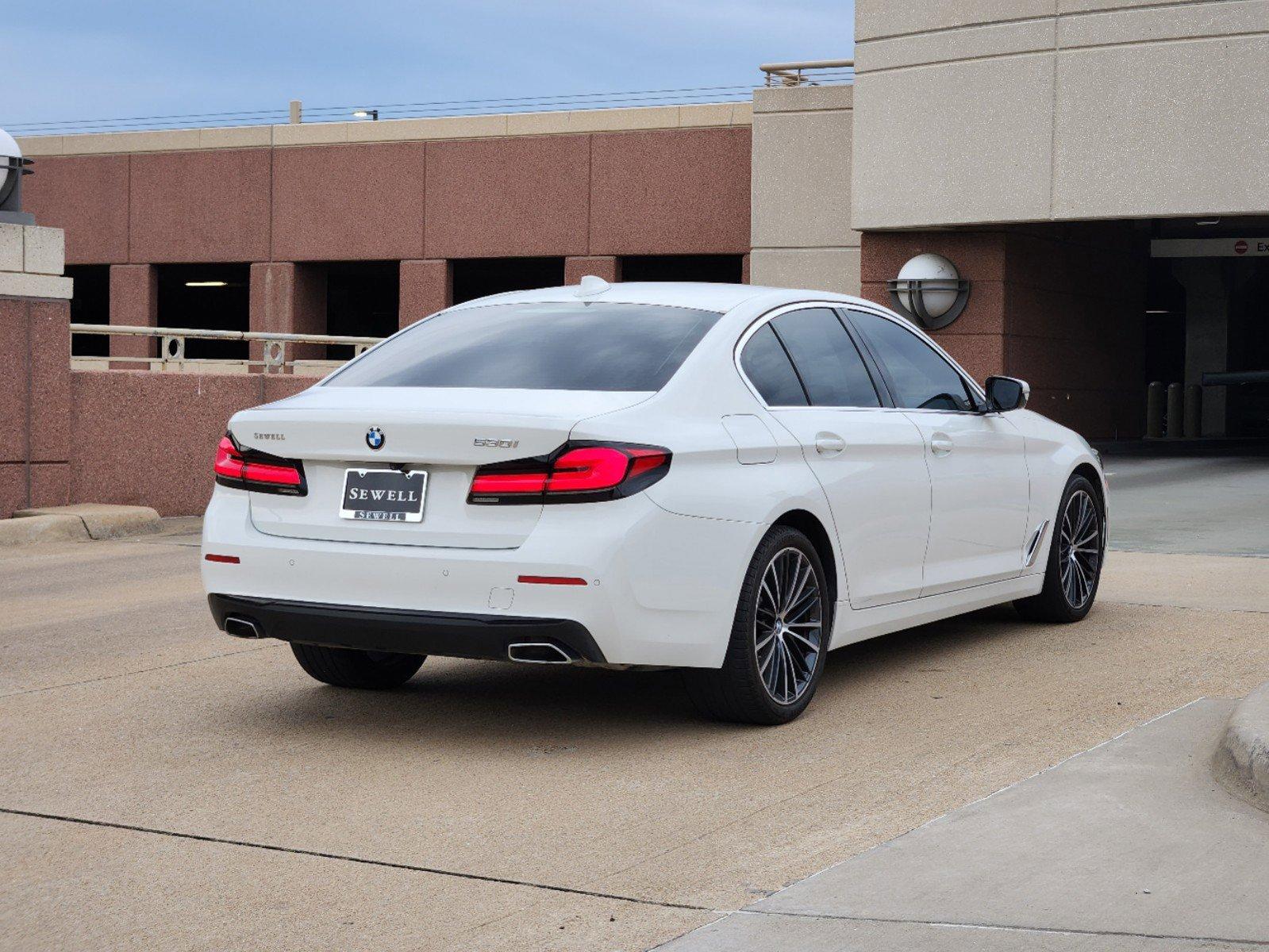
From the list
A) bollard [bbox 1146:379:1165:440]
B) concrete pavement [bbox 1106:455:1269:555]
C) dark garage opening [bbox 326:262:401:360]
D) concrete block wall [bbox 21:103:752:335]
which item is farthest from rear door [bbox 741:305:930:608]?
dark garage opening [bbox 326:262:401:360]

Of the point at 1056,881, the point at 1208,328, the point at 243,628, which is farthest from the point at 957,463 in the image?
the point at 1208,328

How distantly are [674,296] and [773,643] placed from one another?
1468mm

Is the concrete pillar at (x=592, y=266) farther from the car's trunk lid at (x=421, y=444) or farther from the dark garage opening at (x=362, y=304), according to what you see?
the car's trunk lid at (x=421, y=444)

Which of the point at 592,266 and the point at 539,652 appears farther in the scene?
the point at 592,266

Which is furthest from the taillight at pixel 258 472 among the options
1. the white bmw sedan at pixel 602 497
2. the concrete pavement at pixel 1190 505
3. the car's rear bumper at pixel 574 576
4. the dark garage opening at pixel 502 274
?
the dark garage opening at pixel 502 274

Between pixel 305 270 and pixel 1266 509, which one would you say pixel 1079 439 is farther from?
pixel 305 270

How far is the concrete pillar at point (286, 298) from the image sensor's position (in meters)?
31.9

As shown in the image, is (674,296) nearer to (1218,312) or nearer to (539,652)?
(539,652)

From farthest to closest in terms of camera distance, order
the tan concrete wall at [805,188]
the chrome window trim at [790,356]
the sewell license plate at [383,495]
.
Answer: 1. the tan concrete wall at [805,188]
2. the chrome window trim at [790,356]
3. the sewell license plate at [383,495]

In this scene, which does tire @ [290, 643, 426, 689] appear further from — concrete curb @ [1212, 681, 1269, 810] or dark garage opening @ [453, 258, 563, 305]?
dark garage opening @ [453, 258, 563, 305]

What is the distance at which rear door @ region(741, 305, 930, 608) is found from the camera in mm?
6539

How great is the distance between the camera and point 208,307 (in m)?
41.0

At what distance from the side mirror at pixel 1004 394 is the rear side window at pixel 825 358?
106 cm

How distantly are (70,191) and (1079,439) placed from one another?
91.9 ft
